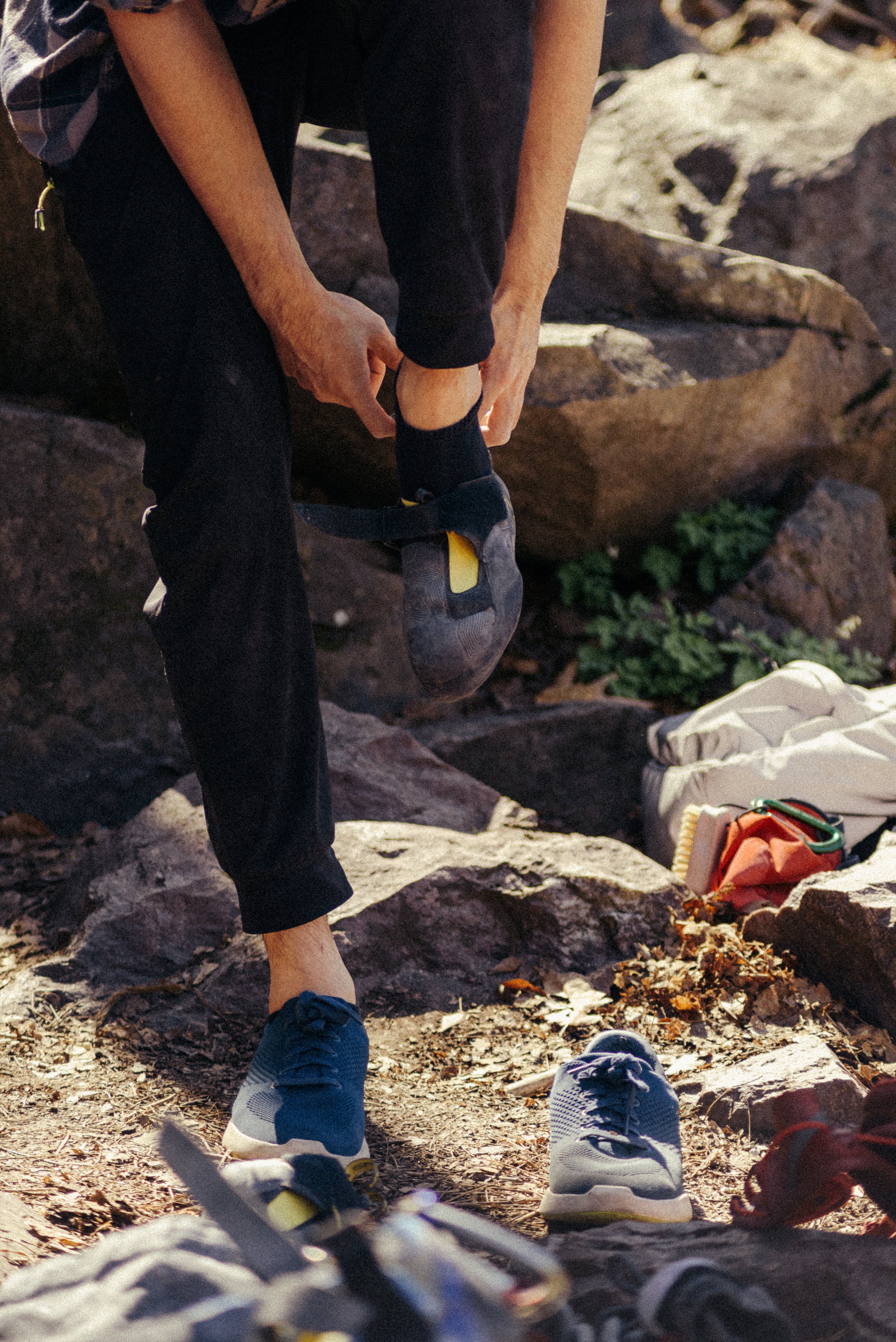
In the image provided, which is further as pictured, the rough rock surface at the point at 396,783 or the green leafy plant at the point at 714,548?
the green leafy plant at the point at 714,548

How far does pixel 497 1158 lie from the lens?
1.74 meters

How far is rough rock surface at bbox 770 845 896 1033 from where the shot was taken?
2.13 m

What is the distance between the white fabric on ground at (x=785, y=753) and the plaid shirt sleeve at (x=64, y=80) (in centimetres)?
224

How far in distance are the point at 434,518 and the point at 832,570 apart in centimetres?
309

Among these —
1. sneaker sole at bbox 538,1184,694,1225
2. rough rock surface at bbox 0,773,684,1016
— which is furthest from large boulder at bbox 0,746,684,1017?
sneaker sole at bbox 538,1184,694,1225

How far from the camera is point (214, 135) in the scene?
152cm

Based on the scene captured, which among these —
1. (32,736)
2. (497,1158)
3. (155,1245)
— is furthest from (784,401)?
(155,1245)

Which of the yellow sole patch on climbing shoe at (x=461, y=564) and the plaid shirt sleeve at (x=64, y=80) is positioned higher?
the plaid shirt sleeve at (x=64, y=80)

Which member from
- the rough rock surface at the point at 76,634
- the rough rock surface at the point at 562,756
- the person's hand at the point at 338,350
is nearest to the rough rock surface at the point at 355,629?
the rough rock surface at the point at 562,756

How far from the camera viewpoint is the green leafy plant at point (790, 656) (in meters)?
3.89

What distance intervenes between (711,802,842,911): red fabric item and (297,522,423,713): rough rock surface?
4.79ft

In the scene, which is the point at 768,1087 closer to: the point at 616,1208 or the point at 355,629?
the point at 616,1208

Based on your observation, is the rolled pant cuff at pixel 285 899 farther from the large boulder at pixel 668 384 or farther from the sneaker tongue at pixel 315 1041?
the large boulder at pixel 668 384

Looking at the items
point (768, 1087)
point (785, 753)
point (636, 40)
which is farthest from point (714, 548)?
point (636, 40)
